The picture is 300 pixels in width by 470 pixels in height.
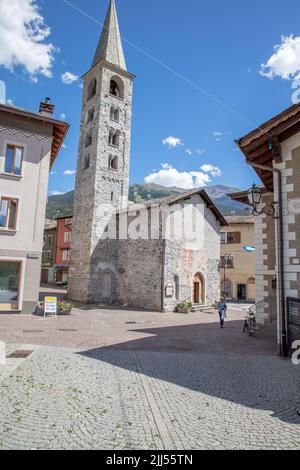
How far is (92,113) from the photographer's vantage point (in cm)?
2820

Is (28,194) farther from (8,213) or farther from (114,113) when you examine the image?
(114,113)

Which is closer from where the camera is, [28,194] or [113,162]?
[28,194]

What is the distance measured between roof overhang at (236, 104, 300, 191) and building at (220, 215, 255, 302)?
71.4 ft

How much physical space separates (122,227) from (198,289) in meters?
8.10

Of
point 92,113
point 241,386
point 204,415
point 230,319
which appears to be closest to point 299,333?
point 241,386

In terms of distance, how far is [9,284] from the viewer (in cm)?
1577

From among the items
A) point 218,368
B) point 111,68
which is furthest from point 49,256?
point 218,368

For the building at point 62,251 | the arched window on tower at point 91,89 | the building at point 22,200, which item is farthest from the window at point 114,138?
the building at point 62,251

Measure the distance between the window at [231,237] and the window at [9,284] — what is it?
21.9m

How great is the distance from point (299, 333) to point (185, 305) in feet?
44.4

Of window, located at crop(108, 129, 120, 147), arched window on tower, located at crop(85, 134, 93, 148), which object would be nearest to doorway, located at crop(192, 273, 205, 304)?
window, located at crop(108, 129, 120, 147)

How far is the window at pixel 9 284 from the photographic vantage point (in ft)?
51.2
